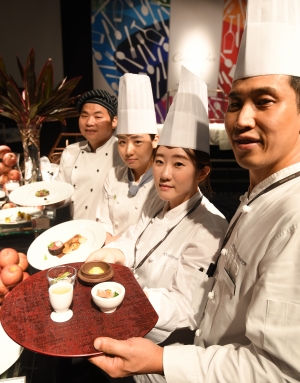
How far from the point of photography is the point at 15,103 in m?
2.06

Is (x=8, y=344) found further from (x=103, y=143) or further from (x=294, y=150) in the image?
(x=103, y=143)

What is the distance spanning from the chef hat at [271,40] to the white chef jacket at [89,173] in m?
1.68

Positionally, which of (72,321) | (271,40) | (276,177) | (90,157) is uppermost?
(271,40)

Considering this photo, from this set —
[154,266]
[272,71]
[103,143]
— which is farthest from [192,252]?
[103,143]

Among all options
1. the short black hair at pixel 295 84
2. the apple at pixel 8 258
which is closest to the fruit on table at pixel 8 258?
the apple at pixel 8 258

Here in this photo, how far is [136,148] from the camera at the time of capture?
1.83 metres

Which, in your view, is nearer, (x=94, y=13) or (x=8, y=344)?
(x=8, y=344)

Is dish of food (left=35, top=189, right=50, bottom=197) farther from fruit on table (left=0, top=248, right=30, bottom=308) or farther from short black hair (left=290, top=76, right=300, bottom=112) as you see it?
short black hair (left=290, top=76, right=300, bottom=112)

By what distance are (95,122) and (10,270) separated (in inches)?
52.1

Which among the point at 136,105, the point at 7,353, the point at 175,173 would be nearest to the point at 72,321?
the point at 7,353

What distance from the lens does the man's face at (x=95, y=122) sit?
7.41 ft

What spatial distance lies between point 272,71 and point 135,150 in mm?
1127

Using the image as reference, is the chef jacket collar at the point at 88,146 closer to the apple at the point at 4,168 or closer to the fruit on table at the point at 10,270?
the apple at the point at 4,168

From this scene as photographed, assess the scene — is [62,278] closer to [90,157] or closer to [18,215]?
[18,215]
